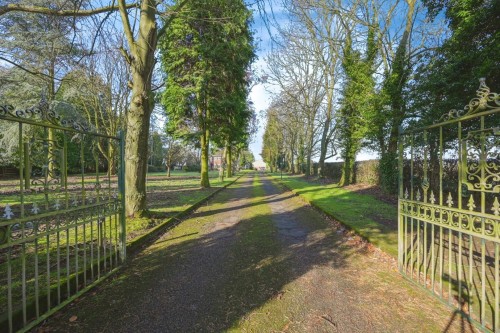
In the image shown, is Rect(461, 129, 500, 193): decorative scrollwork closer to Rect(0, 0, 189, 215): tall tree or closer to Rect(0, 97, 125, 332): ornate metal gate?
Rect(0, 97, 125, 332): ornate metal gate

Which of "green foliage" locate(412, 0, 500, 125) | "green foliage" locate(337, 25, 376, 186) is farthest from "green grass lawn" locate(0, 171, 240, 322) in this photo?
"green foliage" locate(337, 25, 376, 186)

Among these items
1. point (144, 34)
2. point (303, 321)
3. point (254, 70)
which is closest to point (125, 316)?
point (303, 321)

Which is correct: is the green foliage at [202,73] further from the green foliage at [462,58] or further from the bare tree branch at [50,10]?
the green foliage at [462,58]

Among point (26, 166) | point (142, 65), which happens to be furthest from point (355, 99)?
point (26, 166)

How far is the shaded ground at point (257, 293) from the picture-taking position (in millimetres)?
2936

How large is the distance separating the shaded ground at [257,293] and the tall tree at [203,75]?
11.9m

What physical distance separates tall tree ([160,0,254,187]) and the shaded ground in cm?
1194

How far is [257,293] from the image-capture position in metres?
3.62

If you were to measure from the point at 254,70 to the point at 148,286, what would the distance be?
18.4 metres

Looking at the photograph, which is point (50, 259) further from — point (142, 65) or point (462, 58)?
point (462, 58)

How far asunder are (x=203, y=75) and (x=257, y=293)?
1398cm

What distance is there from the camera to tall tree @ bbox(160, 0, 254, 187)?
1531 cm

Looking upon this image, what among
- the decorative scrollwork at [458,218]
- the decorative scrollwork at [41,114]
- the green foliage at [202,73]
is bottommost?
the decorative scrollwork at [458,218]

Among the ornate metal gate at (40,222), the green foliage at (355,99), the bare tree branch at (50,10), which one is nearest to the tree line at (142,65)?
the bare tree branch at (50,10)
